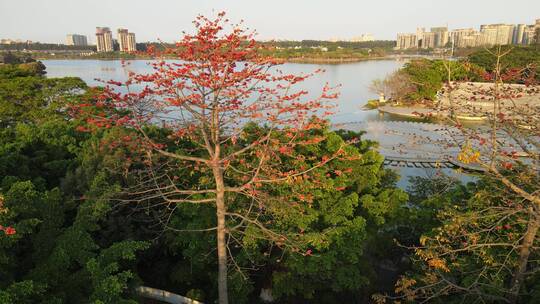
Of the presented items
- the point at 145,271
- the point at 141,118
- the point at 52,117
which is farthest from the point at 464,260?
the point at 52,117

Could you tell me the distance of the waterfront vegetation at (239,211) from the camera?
4.29m

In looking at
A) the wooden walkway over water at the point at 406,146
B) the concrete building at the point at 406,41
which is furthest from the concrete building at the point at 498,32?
the wooden walkway over water at the point at 406,146

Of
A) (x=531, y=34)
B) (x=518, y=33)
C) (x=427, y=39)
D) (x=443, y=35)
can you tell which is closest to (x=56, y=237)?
(x=443, y=35)

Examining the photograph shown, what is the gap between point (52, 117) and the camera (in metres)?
15.3

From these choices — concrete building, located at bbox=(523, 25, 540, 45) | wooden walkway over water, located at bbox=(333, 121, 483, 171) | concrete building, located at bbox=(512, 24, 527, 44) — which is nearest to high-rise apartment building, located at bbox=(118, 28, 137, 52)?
wooden walkway over water, located at bbox=(333, 121, 483, 171)

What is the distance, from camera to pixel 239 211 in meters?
5.77

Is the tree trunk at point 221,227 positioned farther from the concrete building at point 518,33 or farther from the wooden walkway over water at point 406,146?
the concrete building at point 518,33

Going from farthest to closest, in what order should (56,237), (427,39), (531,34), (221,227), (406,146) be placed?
(427,39) < (531,34) < (406,146) < (56,237) < (221,227)

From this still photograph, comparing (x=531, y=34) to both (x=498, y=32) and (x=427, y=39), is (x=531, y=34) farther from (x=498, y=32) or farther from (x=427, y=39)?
(x=427, y=39)

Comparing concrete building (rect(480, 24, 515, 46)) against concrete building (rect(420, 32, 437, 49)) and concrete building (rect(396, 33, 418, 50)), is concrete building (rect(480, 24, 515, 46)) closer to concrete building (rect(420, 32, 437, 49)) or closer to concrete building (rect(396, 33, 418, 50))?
concrete building (rect(420, 32, 437, 49))

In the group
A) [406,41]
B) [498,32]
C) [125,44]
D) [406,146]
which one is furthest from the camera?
[406,41]

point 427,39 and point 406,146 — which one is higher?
point 427,39

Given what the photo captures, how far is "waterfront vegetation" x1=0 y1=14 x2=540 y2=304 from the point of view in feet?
14.1

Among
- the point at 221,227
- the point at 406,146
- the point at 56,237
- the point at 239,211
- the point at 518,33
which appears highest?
the point at 518,33
